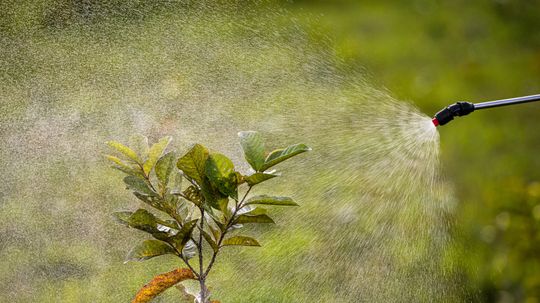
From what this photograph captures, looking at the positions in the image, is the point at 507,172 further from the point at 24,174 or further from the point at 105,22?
the point at 24,174

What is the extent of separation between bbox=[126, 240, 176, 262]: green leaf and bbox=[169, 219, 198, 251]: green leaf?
0.02m

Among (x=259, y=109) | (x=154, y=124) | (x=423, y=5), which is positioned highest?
(x=154, y=124)

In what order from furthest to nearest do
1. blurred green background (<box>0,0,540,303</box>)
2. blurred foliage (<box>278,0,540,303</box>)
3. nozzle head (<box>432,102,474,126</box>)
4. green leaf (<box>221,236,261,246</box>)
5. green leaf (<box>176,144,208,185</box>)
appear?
blurred foliage (<box>278,0,540,303</box>) < blurred green background (<box>0,0,540,303</box>) < nozzle head (<box>432,102,474,126</box>) < green leaf (<box>221,236,261,246</box>) < green leaf (<box>176,144,208,185</box>)

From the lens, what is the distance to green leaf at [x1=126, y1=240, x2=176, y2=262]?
48.3 inches

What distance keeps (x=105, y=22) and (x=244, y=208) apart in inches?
91.8

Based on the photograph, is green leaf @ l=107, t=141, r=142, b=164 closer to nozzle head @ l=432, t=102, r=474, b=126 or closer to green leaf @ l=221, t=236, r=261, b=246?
green leaf @ l=221, t=236, r=261, b=246

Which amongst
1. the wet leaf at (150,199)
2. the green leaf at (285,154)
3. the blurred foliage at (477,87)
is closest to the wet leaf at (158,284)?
the wet leaf at (150,199)

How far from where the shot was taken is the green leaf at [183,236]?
1.22 metres

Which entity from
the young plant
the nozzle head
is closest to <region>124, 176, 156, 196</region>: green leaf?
the young plant

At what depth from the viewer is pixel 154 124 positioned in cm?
250

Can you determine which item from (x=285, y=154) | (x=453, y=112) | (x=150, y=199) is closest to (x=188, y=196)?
(x=150, y=199)

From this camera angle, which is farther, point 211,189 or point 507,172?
point 507,172

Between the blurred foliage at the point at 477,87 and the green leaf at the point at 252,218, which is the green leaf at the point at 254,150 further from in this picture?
the blurred foliage at the point at 477,87

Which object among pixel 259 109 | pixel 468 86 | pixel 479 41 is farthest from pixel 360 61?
pixel 259 109
